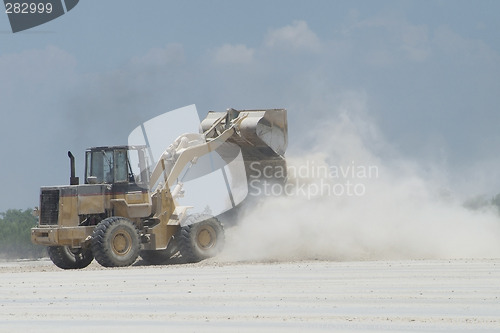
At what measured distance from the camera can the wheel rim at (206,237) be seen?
97.4ft

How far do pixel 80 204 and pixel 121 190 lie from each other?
4.11 ft

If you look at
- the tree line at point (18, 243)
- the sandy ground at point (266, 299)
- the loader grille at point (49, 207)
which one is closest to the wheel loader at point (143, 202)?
the loader grille at point (49, 207)

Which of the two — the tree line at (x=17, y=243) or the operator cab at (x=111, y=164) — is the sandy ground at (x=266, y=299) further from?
the tree line at (x=17, y=243)

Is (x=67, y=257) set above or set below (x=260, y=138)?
below

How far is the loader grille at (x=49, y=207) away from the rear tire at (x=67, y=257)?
1309mm

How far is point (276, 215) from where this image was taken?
3023cm

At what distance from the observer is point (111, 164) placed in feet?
94.5

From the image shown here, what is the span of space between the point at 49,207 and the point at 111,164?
2.08 metres

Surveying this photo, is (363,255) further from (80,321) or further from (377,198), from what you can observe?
(80,321)

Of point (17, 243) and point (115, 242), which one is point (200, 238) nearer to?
point (115, 242)

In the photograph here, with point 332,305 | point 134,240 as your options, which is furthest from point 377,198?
point 332,305

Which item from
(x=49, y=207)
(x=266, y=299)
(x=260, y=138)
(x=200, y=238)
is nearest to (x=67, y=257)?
(x=49, y=207)

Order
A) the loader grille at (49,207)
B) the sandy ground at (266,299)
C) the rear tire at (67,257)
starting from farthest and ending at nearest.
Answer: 1. the rear tire at (67,257)
2. the loader grille at (49,207)
3. the sandy ground at (266,299)

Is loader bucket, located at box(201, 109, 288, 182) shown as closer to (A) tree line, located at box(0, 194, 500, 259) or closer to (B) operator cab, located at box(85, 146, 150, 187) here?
(B) operator cab, located at box(85, 146, 150, 187)
